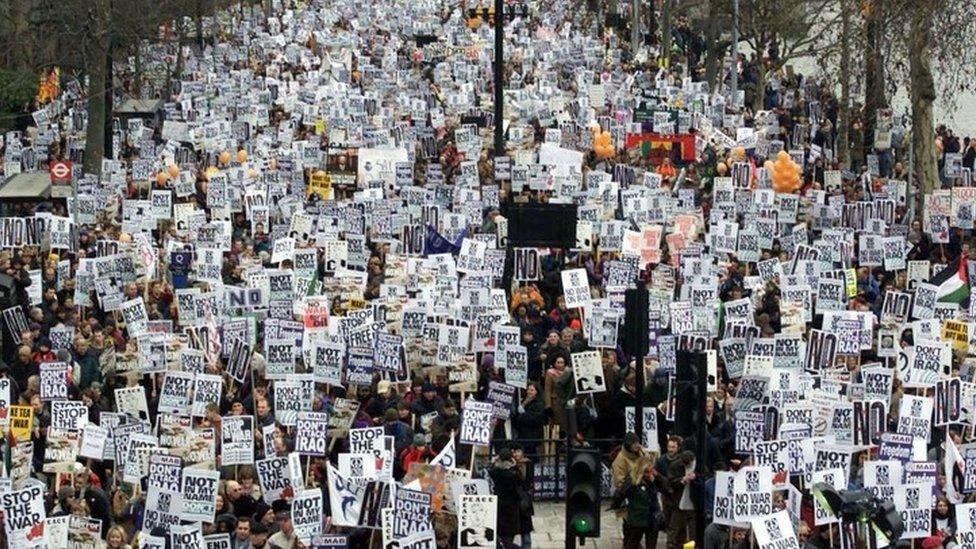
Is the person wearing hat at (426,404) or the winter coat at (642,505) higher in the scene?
the person wearing hat at (426,404)

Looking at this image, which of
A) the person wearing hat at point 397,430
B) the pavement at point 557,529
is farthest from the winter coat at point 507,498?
the person wearing hat at point 397,430

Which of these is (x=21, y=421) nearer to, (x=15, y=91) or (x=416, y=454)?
(x=416, y=454)

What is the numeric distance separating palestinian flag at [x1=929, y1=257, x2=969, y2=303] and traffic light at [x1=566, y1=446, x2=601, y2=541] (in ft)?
30.9

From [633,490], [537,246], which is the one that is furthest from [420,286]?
[633,490]

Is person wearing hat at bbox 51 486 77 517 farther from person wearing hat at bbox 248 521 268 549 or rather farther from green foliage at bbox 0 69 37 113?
green foliage at bbox 0 69 37 113

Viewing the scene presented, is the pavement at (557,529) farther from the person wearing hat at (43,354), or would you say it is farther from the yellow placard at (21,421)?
the person wearing hat at (43,354)

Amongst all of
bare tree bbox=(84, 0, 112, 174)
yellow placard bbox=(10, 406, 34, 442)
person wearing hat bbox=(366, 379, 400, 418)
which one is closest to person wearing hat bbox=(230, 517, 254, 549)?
yellow placard bbox=(10, 406, 34, 442)

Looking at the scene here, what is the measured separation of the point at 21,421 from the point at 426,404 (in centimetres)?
393

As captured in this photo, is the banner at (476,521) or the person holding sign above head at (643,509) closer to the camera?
the banner at (476,521)

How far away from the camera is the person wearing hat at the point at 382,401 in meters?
24.2

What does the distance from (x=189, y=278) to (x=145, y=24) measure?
2130 centimetres

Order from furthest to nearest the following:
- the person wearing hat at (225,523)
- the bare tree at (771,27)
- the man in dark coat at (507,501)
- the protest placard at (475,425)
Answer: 1. the bare tree at (771,27)
2. the protest placard at (475,425)
3. the man in dark coat at (507,501)
4. the person wearing hat at (225,523)

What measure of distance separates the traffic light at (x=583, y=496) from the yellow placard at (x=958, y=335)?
22.1 feet

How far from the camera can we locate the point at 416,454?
2238 cm
